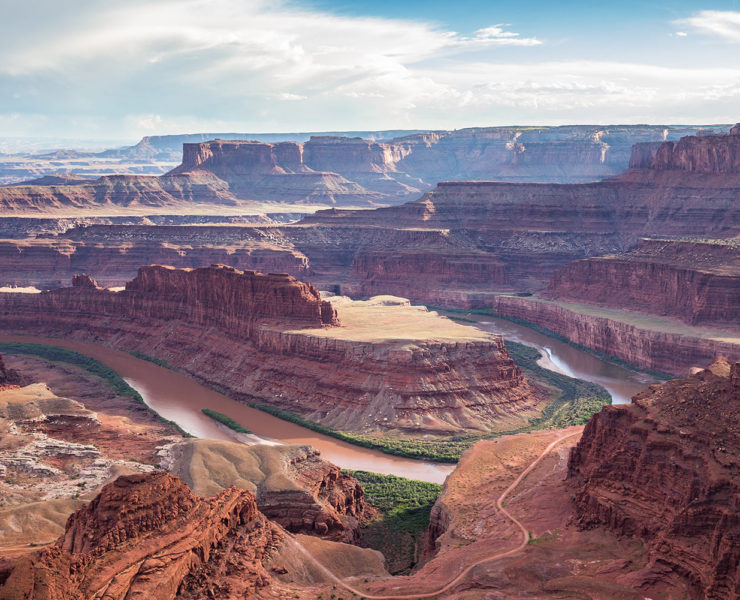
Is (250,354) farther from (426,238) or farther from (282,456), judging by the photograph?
(426,238)

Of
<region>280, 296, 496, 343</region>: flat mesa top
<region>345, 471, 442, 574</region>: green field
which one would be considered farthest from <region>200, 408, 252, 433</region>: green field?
<region>345, 471, 442, 574</region>: green field

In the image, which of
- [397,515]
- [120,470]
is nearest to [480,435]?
[397,515]

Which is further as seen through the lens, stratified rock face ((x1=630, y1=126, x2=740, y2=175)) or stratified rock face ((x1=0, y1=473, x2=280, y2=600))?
stratified rock face ((x1=630, y1=126, x2=740, y2=175))

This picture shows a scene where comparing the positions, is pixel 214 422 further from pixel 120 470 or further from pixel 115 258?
pixel 115 258

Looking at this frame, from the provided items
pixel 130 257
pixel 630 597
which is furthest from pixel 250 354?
pixel 130 257

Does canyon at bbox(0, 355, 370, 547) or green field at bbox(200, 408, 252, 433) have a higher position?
canyon at bbox(0, 355, 370, 547)

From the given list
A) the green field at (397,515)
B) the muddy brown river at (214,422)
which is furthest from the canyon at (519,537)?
the muddy brown river at (214,422)

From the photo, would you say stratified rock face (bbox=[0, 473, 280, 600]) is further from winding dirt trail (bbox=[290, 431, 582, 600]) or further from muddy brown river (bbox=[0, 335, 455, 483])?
muddy brown river (bbox=[0, 335, 455, 483])
